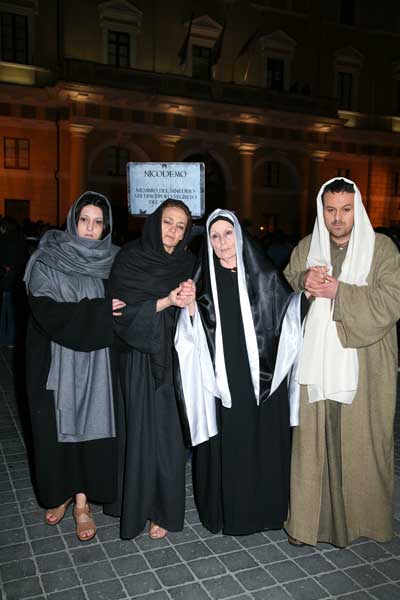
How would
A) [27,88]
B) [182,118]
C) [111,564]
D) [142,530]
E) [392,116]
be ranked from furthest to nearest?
[392,116], [182,118], [27,88], [142,530], [111,564]

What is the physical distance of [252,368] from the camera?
129 inches

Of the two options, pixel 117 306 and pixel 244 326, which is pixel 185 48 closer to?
pixel 117 306

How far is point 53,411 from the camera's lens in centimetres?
347

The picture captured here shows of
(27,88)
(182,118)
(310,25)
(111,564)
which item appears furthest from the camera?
(310,25)

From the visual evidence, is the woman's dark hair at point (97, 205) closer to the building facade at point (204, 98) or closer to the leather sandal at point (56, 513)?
the leather sandal at point (56, 513)

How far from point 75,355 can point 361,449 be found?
185 centimetres

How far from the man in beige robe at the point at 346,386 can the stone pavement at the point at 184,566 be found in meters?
0.15

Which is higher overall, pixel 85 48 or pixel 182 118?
pixel 85 48

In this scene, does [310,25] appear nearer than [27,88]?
No

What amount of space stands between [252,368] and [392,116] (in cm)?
2650

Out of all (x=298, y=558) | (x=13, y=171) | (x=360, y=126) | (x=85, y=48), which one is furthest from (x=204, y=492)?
(x=360, y=126)

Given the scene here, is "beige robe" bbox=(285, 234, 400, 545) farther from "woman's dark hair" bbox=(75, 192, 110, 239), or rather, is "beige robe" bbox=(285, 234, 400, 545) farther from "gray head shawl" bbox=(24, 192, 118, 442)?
"woman's dark hair" bbox=(75, 192, 110, 239)

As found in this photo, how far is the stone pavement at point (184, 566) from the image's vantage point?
9.72 ft

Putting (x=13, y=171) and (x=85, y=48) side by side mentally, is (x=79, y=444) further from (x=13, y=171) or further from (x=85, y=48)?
(x=85, y=48)
